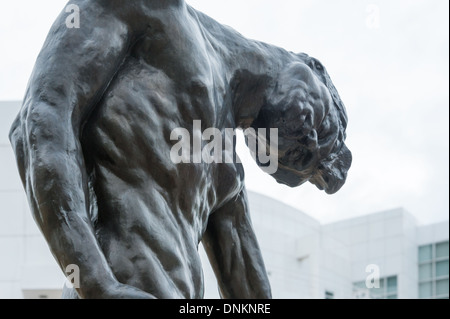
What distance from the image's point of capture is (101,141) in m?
3.27

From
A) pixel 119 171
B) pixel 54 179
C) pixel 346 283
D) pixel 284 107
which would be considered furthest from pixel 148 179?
pixel 346 283

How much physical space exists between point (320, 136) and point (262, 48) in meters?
0.42

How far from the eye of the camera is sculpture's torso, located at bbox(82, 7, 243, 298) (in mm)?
3211

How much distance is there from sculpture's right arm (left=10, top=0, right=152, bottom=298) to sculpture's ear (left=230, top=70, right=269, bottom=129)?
0.60 m

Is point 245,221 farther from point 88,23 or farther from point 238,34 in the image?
point 88,23

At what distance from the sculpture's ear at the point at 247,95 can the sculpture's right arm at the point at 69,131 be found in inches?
23.6

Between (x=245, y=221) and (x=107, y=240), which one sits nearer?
(x=107, y=240)

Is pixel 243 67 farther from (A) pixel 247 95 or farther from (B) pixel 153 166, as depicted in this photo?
(B) pixel 153 166

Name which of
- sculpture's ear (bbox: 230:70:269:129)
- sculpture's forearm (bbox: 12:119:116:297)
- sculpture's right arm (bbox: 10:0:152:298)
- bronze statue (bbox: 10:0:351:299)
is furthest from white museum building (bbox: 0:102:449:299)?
sculpture's forearm (bbox: 12:119:116:297)

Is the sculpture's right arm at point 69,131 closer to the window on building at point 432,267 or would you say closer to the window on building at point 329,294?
the window on building at point 329,294

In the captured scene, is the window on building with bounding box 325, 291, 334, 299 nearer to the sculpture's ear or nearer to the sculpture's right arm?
the sculpture's ear

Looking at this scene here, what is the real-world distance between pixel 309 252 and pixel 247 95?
125 ft
